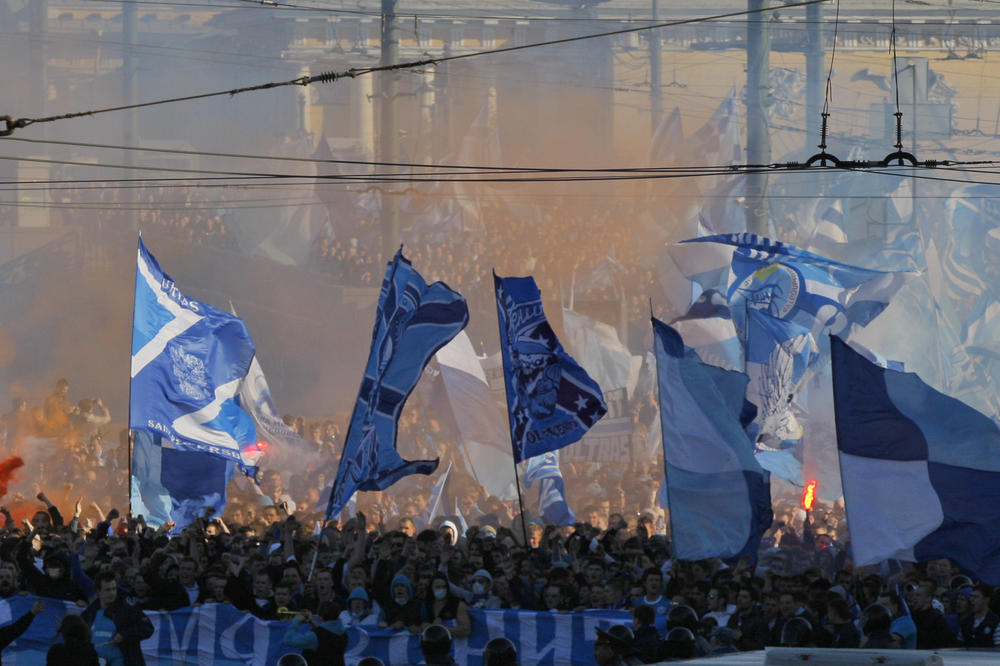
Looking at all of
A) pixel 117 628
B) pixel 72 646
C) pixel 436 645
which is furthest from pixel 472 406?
pixel 72 646

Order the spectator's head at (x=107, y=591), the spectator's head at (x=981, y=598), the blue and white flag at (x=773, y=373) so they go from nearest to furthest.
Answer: the spectator's head at (x=981, y=598)
the spectator's head at (x=107, y=591)
the blue and white flag at (x=773, y=373)

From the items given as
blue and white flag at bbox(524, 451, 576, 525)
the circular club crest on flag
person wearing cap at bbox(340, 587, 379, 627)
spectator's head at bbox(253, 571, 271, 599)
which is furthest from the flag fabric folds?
the circular club crest on flag

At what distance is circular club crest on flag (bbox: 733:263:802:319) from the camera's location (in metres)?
20.4

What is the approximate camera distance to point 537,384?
1438 cm

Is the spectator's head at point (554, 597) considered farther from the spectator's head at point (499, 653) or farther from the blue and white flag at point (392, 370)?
the blue and white flag at point (392, 370)

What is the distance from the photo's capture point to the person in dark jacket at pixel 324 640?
343 inches

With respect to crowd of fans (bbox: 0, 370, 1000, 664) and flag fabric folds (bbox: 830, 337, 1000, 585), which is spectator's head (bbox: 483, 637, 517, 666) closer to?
crowd of fans (bbox: 0, 370, 1000, 664)

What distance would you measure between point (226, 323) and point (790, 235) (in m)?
27.0

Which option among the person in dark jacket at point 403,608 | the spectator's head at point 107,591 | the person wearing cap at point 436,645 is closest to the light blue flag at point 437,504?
the person in dark jacket at point 403,608

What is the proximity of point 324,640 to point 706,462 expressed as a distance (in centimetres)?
487

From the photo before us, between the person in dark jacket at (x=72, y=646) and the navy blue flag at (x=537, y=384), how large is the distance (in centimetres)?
620

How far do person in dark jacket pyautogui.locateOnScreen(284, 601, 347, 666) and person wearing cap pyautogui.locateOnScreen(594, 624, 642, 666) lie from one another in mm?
1571

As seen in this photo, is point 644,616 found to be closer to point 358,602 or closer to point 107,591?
point 358,602

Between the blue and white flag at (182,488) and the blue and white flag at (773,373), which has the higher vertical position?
the blue and white flag at (773,373)
